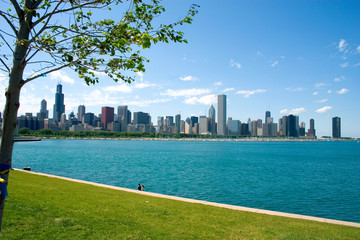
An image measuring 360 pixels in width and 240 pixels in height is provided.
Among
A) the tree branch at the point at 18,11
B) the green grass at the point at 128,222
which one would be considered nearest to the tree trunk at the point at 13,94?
the tree branch at the point at 18,11

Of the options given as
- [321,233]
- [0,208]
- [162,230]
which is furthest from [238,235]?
[0,208]

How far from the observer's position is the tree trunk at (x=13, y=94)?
14.8ft

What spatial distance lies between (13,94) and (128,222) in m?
6.98

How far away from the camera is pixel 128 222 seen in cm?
988

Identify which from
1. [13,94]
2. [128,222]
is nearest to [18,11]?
[13,94]

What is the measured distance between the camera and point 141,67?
5051 millimetres

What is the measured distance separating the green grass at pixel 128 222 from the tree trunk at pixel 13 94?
4.44 m

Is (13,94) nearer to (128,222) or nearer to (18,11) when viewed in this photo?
(18,11)

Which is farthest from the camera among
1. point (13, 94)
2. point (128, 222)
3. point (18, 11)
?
point (128, 222)

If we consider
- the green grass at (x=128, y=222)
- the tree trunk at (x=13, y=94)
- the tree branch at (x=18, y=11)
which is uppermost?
the tree branch at (x=18, y=11)

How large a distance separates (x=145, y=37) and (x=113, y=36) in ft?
2.95

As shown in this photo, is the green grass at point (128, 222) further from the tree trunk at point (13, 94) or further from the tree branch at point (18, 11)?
the tree branch at point (18, 11)

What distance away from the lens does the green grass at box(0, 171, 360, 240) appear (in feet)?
27.6

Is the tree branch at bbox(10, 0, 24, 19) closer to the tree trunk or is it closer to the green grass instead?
the tree trunk
